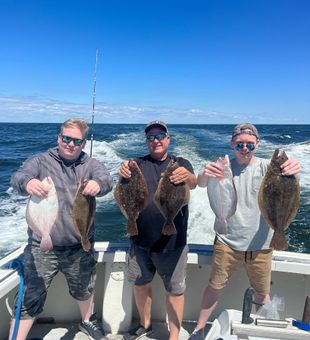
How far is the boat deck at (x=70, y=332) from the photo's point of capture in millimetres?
3889

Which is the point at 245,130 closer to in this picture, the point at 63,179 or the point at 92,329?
the point at 63,179

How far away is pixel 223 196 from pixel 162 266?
3.08 feet

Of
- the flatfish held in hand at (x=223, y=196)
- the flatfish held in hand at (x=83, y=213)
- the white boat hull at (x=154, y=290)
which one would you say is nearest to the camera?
the flatfish held in hand at (x=83, y=213)

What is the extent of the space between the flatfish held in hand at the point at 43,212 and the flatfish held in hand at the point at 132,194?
1.90 ft

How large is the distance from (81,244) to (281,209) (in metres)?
1.88

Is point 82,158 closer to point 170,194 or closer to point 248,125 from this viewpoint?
point 170,194

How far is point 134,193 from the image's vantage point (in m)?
3.21

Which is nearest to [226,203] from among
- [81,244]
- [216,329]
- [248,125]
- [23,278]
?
[248,125]

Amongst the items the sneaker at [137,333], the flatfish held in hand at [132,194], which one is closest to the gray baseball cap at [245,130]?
the flatfish held in hand at [132,194]

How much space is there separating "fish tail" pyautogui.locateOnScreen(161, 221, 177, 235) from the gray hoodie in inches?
24.2

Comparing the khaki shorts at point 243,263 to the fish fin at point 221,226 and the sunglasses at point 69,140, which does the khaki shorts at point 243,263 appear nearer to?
the fish fin at point 221,226

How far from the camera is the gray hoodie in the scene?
10.6 feet

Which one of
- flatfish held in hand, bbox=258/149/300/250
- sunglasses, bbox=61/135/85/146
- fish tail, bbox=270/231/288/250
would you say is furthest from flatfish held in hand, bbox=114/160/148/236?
fish tail, bbox=270/231/288/250

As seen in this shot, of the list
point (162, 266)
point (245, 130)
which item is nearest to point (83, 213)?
point (162, 266)
